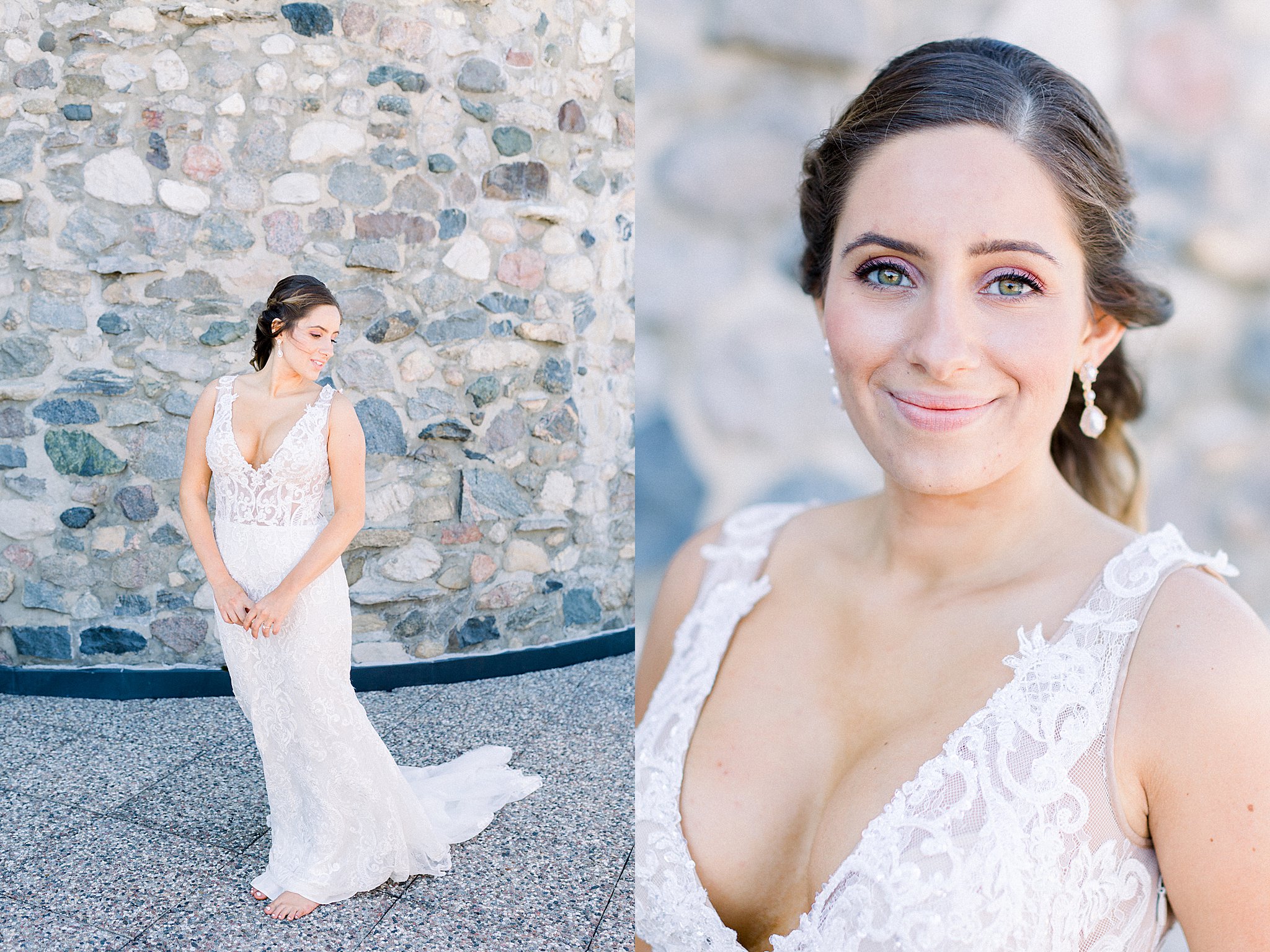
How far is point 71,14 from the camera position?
380 cm

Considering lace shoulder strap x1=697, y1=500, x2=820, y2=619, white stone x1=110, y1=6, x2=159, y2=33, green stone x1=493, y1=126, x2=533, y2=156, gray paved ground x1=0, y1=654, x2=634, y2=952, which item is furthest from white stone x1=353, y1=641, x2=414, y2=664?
lace shoulder strap x1=697, y1=500, x2=820, y2=619

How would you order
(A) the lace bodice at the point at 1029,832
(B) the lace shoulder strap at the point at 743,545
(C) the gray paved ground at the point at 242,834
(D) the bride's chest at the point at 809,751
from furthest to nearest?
(C) the gray paved ground at the point at 242,834 < (B) the lace shoulder strap at the point at 743,545 < (D) the bride's chest at the point at 809,751 < (A) the lace bodice at the point at 1029,832

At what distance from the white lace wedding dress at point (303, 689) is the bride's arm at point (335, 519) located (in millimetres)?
34

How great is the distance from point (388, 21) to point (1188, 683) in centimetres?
382

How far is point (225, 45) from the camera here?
3818 millimetres

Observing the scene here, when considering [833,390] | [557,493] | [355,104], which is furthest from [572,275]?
[833,390]

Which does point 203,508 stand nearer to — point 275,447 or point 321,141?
point 275,447

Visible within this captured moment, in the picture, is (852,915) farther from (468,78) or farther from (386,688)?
(468,78)

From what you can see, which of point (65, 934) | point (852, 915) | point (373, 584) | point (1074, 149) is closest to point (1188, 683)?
point (852, 915)

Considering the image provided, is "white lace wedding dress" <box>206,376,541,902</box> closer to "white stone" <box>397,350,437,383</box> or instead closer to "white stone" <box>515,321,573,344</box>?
"white stone" <box>397,350,437,383</box>

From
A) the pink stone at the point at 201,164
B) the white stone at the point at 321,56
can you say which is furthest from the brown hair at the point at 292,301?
the white stone at the point at 321,56

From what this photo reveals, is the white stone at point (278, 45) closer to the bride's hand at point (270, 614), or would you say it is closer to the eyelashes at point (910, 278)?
the bride's hand at point (270, 614)

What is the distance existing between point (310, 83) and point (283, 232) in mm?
565

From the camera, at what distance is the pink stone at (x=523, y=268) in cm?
414
